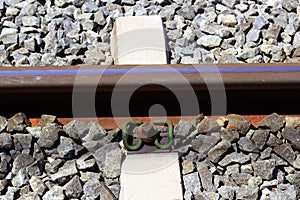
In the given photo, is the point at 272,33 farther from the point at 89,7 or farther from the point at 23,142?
the point at 23,142

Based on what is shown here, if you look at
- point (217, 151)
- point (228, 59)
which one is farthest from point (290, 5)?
point (217, 151)

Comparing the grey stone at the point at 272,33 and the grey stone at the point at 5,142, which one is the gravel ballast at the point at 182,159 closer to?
the grey stone at the point at 5,142

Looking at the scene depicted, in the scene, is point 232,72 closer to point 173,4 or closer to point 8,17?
point 173,4

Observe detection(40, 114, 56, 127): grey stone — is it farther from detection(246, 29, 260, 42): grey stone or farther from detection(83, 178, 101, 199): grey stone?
detection(246, 29, 260, 42): grey stone

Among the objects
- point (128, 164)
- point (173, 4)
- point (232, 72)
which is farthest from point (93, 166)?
point (173, 4)

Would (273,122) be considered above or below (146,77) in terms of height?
below

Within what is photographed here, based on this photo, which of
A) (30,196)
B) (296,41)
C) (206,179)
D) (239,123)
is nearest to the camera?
(30,196)
